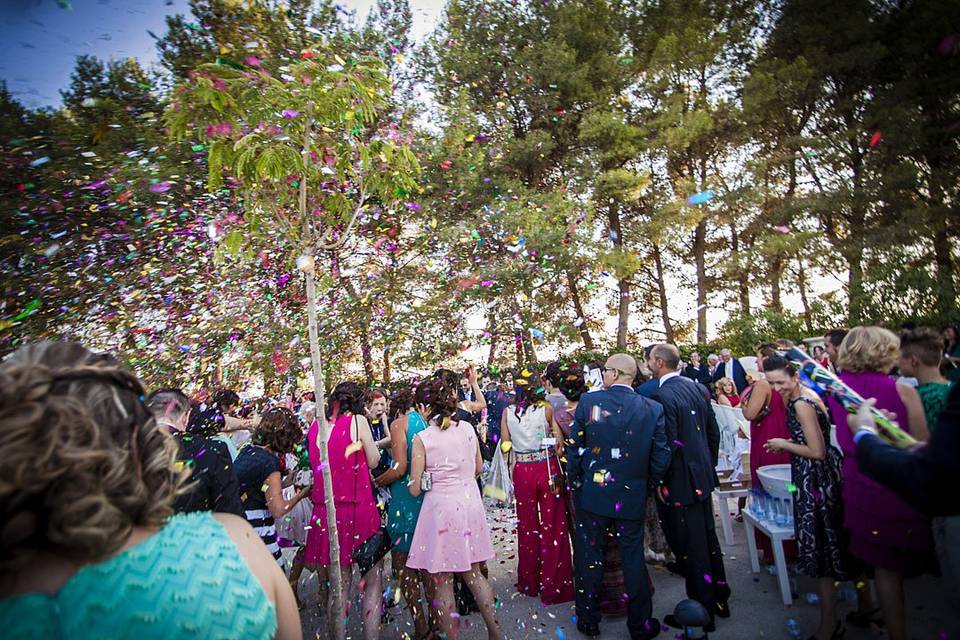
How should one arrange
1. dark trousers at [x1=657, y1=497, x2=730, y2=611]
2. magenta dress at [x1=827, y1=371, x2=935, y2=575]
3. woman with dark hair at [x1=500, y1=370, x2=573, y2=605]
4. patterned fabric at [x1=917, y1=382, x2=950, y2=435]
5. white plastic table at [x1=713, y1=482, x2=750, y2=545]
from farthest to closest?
1. white plastic table at [x1=713, y1=482, x2=750, y2=545]
2. woman with dark hair at [x1=500, y1=370, x2=573, y2=605]
3. dark trousers at [x1=657, y1=497, x2=730, y2=611]
4. patterned fabric at [x1=917, y1=382, x2=950, y2=435]
5. magenta dress at [x1=827, y1=371, x2=935, y2=575]

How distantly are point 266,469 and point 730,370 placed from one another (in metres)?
9.36

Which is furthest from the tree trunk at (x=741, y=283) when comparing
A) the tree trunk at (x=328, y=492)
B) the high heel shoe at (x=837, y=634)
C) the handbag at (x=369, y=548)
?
the tree trunk at (x=328, y=492)

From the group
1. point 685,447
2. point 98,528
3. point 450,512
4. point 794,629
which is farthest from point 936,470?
point 450,512

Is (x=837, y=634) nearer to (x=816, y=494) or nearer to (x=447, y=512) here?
(x=816, y=494)

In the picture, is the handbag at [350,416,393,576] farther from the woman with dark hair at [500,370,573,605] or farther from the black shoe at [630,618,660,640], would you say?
the black shoe at [630,618,660,640]

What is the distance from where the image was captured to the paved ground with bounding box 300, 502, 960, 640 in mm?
3635

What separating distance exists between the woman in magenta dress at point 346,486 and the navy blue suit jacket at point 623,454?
191 cm

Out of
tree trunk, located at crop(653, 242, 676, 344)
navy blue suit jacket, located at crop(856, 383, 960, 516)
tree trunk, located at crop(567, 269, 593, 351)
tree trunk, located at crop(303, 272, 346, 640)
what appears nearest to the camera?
navy blue suit jacket, located at crop(856, 383, 960, 516)

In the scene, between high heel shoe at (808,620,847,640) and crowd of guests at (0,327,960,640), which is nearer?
crowd of guests at (0,327,960,640)

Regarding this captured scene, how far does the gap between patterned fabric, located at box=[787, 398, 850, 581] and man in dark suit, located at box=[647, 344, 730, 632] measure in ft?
2.20

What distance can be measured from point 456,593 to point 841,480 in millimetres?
3516

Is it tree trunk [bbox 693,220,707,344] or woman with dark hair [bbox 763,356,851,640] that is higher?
tree trunk [bbox 693,220,707,344]

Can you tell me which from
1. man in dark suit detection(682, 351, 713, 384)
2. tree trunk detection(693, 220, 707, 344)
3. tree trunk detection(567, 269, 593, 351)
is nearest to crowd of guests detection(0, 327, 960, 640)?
man in dark suit detection(682, 351, 713, 384)

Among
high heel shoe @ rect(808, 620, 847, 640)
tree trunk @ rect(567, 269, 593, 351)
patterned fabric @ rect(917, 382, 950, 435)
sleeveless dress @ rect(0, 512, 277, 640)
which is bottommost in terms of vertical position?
high heel shoe @ rect(808, 620, 847, 640)
